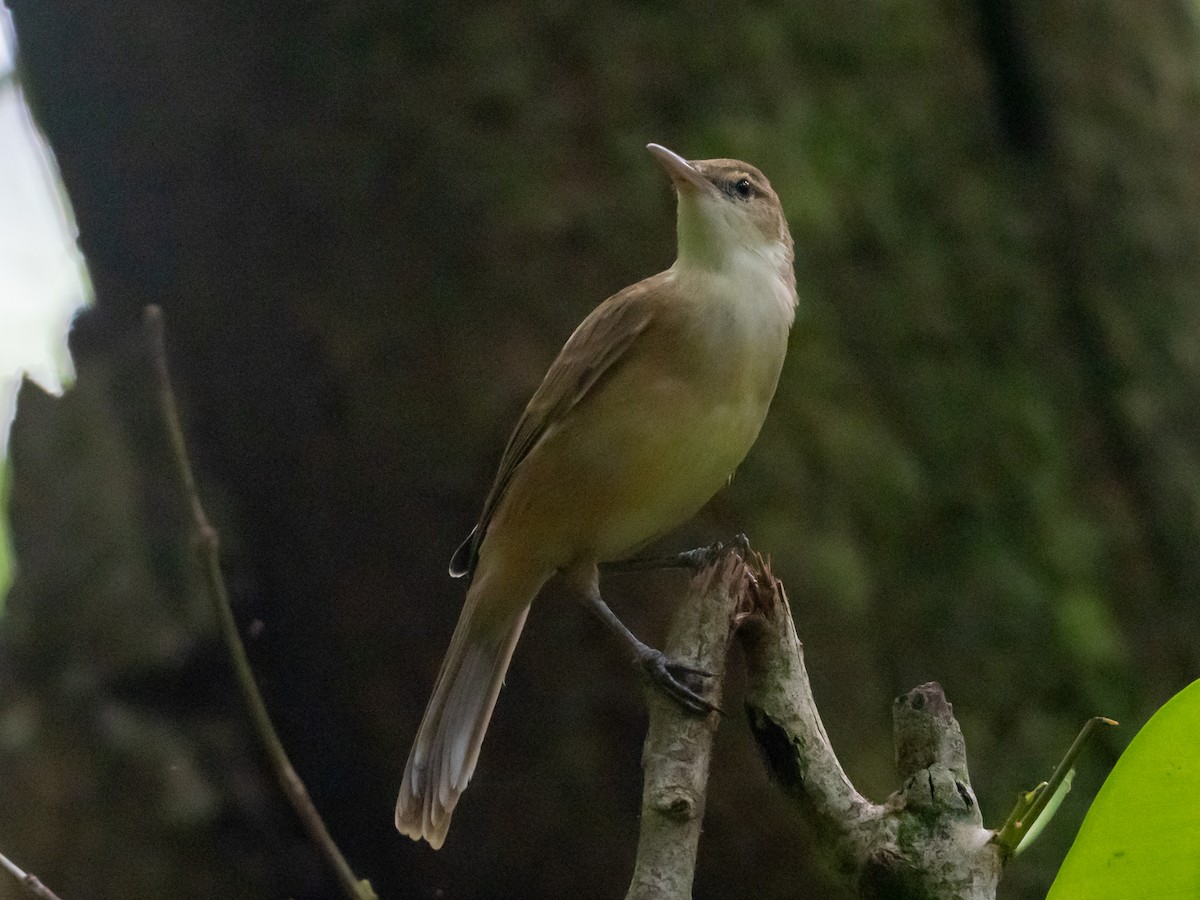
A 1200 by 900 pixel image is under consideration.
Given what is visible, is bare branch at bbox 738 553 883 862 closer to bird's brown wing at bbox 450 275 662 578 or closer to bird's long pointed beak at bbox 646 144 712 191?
bird's brown wing at bbox 450 275 662 578

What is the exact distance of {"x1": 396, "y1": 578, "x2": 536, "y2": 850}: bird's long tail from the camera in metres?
2.69

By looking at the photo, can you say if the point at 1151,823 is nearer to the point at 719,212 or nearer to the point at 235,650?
the point at 235,650

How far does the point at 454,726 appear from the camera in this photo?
2861 mm

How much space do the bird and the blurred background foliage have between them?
1.05 m

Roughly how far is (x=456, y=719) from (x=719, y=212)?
1.50 metres

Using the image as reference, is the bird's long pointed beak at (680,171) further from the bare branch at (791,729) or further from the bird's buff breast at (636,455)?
the bare branch at (791,729)

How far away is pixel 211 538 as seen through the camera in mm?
2480

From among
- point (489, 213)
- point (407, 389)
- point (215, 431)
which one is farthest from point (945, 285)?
point (215, 431)

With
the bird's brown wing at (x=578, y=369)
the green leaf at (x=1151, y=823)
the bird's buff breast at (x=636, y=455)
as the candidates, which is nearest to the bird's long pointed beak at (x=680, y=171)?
the bird's brown wing at (x=578, y=369)

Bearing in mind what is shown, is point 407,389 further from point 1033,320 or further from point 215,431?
point 1033,320

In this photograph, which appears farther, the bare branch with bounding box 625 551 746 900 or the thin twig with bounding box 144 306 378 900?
the thin twig with bounding box 144 306 378 900

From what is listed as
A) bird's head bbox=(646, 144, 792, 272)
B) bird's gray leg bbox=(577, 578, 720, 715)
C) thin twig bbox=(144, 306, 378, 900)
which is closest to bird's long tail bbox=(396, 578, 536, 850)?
thin twig bbox=(144, 306, 378, 900)

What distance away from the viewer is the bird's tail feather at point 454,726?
2691 millimetres

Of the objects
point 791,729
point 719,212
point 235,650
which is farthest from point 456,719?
point 719,212
